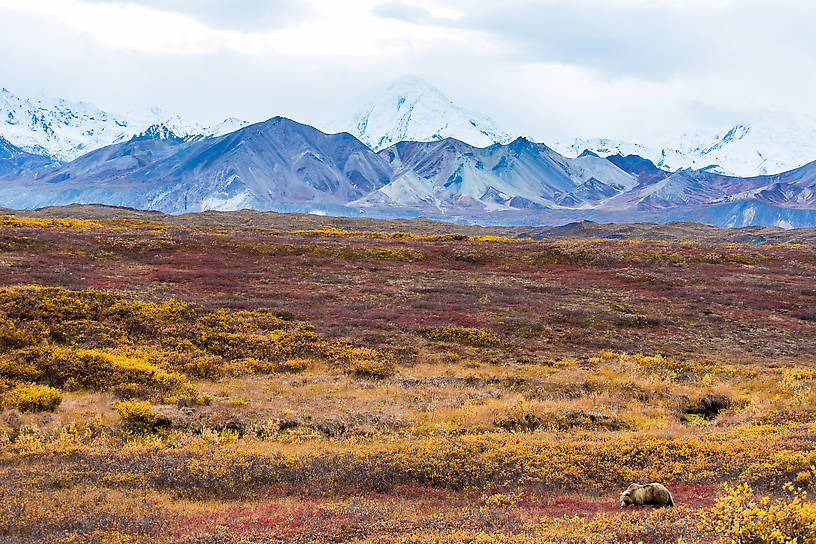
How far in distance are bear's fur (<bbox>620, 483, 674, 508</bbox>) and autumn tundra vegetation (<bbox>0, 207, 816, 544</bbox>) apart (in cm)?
28

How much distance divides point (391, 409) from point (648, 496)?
8999 millimetres

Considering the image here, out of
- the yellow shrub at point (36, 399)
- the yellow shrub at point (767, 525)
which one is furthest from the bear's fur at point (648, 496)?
the yellow shrub at point (36, 399)

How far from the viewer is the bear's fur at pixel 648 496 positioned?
10.6 m

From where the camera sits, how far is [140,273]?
39.3 meters

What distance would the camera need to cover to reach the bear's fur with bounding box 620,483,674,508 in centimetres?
1056

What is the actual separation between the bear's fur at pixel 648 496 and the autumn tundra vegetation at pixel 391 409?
275mm

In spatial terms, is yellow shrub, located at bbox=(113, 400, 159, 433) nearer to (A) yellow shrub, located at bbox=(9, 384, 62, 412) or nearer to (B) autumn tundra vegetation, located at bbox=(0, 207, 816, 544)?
(B) autumn tundra vegetation, located at bbox=(0, 207, 816, 544)

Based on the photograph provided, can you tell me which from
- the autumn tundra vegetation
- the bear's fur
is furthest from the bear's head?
the autumn tundra vegetation

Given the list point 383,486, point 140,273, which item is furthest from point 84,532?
point 140,273

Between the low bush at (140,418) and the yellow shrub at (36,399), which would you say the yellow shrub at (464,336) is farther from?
the yellow shrub at (36,399)

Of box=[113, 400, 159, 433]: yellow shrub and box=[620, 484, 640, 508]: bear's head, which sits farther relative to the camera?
Result: box=[113, 400, 159, 433]: yellow shrub

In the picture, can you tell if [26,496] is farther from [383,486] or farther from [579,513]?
[579,513]

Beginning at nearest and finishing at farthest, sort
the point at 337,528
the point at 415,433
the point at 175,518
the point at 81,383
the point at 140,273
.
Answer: the point at 337,528 < the point at 175,518 < the point at 415,433 < the point at 81,383 < the point at 140,273

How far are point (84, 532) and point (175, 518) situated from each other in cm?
150
